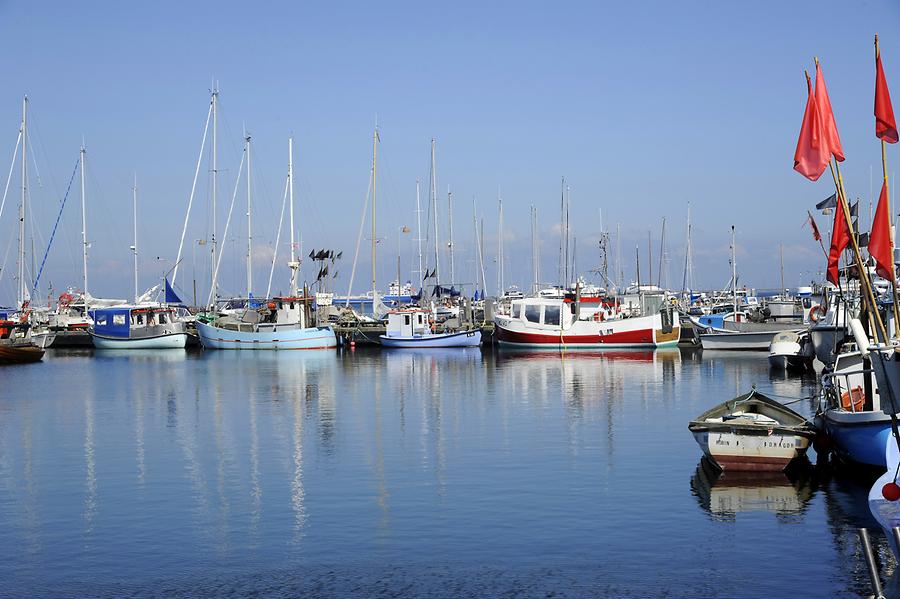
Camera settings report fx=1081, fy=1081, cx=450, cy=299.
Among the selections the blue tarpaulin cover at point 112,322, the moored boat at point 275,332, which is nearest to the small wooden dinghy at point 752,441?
the moored boat at point 275,332

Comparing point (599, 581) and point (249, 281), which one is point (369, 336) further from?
point (599, 581)

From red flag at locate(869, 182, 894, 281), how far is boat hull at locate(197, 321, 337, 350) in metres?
64.0

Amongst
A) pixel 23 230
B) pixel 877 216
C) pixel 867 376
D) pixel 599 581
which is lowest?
pixel 599 581

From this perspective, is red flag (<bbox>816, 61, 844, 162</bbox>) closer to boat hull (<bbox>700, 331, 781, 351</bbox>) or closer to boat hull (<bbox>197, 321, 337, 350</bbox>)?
boat hull (<bbox>700, 331, 781, 351</bbox>)

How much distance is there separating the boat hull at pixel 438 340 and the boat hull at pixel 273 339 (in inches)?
A: 176

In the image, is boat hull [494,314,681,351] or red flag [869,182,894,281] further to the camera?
boat hull [494,314,681,351]

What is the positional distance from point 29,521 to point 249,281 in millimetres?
67203

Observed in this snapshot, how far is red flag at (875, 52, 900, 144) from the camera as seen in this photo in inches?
688

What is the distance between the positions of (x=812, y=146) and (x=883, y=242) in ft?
6.61

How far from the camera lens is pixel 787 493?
22250 millimetres

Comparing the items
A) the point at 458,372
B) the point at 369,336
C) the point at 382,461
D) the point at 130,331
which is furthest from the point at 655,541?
the point at 130,331

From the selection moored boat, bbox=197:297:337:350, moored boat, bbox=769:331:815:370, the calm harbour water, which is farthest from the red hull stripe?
the calm harbour water

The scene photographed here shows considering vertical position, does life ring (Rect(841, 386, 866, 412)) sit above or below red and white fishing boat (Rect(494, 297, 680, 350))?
below

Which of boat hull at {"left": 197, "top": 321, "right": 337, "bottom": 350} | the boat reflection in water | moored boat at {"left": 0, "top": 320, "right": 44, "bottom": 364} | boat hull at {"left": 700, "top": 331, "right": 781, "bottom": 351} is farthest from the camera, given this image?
boat hull at {"left": 197, "top": 321, "right": 337, "bottom": 350}
